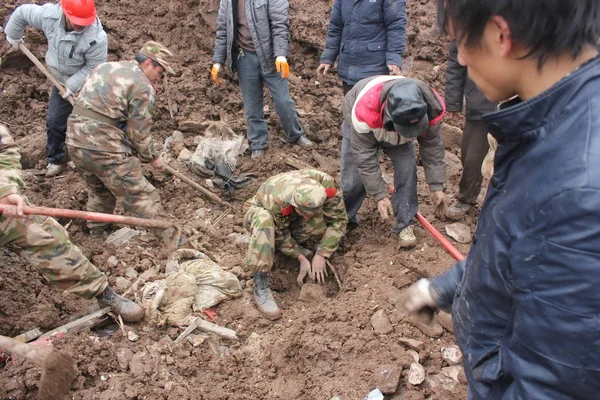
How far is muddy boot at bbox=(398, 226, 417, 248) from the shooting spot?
170 inches

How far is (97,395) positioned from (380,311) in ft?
6.56

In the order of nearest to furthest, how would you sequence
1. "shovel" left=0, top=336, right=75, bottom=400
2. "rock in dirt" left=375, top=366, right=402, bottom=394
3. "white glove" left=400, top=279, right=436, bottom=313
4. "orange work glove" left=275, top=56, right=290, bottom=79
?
"white glove" left=400, top=279, right=436, bottom=313 < "shovel" left=0, top=336, right=75, bottom=400 < "rock in dirt" left=375, top=366, right=402, bottom=394 < "orange work glove" left=275, top=56, right=290, bottom=79

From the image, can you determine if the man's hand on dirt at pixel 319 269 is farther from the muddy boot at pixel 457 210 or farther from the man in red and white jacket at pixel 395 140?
the muddy boot at pixel 457 210

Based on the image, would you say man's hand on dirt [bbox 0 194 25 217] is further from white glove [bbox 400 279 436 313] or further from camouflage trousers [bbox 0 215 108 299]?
white glove [bbox 400 279 436 313]

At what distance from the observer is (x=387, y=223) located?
4785mm

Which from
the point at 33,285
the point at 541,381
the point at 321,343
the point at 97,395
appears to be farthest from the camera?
the point at 33,285

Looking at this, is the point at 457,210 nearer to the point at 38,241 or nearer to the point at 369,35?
the point at 369,35

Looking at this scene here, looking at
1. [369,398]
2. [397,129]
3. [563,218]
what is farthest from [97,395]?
[563,218]

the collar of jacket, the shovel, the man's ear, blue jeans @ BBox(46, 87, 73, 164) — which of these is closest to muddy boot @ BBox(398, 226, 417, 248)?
the shovel

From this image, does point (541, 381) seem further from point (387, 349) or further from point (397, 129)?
point (397, 129)

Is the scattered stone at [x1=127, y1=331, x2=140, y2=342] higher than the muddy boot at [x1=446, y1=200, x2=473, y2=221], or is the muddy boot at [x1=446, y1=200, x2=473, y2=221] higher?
the muddy boot at [x1=446, y1=200, x2=473, y2=221]

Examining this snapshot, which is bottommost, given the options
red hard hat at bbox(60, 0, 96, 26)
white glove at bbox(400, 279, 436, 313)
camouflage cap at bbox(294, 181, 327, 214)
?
camouflage cap at bbox(294, 181, 327, 214)

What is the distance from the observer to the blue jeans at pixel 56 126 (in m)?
5.36

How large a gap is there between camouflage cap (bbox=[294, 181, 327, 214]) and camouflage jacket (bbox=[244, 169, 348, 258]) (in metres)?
0.11
